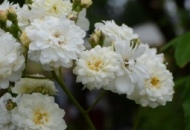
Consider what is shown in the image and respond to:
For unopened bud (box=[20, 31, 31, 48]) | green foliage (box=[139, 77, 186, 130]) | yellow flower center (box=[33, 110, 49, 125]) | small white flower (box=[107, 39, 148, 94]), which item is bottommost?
green foliage (box=[139, 77, 186, 130])

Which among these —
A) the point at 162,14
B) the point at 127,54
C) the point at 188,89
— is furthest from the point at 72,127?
the point at 127,54

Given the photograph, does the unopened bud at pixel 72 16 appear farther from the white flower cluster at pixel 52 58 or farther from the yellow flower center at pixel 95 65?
the yellow flower center at pixel 95 65

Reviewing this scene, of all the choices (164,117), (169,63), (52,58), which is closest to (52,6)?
(52,58)

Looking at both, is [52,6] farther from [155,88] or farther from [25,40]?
[155,88]

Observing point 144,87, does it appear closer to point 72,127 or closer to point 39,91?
point 39,91

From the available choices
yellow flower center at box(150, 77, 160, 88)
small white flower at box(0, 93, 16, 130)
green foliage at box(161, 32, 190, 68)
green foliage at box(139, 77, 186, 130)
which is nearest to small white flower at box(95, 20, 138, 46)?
yellow flower center at box(150, 77, 160, 88)

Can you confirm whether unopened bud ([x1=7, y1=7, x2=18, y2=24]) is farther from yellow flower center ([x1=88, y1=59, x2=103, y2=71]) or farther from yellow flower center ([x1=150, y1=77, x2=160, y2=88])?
yellow flower center ([x1=150, y1=77, x2=160, y2=88])

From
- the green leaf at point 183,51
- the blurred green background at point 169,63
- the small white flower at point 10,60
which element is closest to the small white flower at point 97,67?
the small white flower at point 10,60
